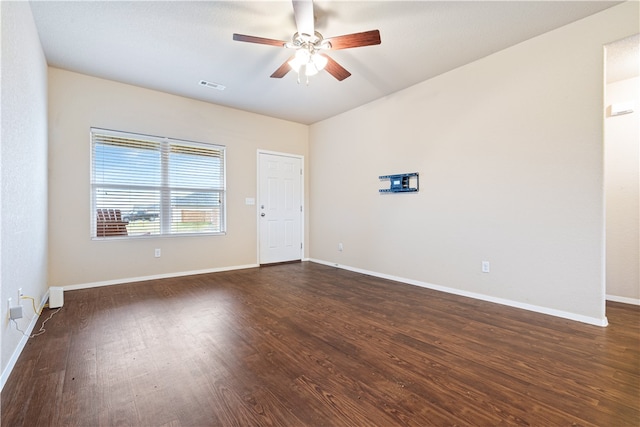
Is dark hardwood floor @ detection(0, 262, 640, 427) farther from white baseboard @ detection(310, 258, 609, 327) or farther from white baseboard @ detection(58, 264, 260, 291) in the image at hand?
white baseboard @ detection(58, 264, 260, 291)

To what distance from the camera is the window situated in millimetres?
3912

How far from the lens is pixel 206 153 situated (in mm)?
4750

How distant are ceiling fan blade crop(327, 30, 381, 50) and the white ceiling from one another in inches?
11.6

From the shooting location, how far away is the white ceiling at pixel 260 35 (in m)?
2.48

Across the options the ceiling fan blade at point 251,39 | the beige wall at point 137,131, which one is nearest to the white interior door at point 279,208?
the beige wall at point 137,131

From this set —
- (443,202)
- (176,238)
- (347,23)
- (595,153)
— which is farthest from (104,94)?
(595,153)

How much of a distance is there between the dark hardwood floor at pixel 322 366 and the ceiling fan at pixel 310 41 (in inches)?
98.5

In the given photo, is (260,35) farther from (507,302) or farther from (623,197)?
(623,197)

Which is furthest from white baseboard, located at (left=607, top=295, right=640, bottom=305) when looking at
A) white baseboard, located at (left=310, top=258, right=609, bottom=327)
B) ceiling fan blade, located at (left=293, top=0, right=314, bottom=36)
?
ceiling fan blade, located at (left=293, top=0, right=314, bottom=36)

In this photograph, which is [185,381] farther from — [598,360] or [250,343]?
[598,360]

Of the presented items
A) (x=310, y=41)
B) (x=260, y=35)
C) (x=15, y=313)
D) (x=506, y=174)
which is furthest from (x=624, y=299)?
(x=15, y=313)

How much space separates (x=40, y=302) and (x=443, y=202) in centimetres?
474

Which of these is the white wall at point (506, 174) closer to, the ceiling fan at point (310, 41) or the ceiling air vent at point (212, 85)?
the ceiling fan at point (310, 41)

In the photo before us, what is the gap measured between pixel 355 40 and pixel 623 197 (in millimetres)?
3575
